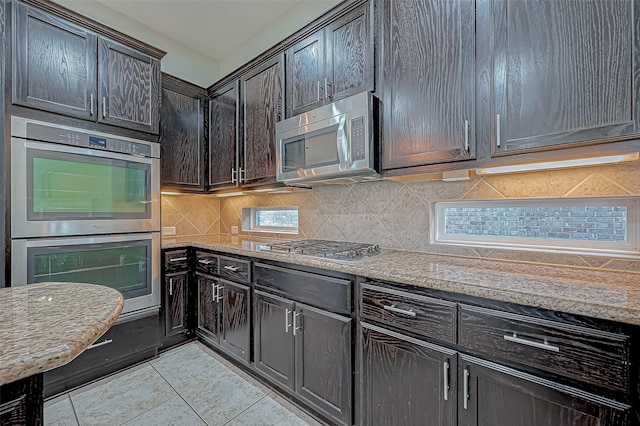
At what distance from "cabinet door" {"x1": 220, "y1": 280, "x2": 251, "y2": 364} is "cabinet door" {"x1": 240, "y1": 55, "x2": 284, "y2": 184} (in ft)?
2.90

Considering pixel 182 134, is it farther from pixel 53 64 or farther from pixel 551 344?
pixel 551 344

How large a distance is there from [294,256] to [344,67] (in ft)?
3.97

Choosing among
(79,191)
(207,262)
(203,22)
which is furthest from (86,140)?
(203,22)

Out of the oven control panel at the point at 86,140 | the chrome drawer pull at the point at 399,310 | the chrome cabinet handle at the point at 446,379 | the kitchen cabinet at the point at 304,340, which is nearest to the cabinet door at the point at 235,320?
the kitchen cabinet at the point at 304,340

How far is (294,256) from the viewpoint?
1.73 m

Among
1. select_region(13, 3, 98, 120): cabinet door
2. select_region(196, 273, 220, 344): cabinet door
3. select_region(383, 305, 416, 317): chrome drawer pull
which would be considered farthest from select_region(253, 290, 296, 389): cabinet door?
select_region(13, 3, 98, 120): cabinet door

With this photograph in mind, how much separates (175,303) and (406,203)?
2.09 meters

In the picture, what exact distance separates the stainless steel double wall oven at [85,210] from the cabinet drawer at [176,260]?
0.44 ft

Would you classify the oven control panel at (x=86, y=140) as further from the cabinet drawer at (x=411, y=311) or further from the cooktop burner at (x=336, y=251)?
the cabinet drawer at (x=411, y=311)

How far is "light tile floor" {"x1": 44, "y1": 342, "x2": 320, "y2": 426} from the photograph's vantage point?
1.69 meters

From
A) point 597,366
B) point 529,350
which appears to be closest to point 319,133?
point 529,350

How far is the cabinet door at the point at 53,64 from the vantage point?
5.73 ft

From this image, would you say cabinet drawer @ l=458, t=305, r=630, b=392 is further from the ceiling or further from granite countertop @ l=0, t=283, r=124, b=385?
the ceiling

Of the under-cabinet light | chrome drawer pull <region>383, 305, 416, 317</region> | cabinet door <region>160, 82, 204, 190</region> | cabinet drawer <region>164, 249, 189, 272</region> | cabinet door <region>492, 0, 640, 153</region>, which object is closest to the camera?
cabinet door <region>492, 0, 640, 153</region>
